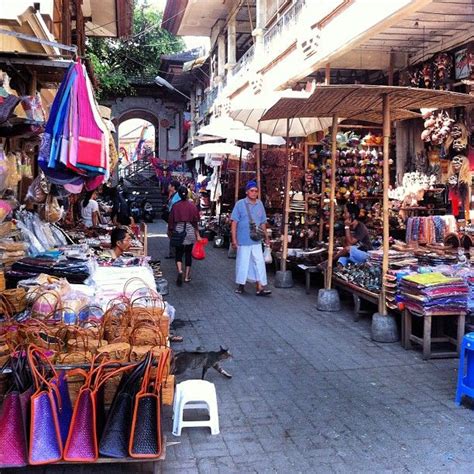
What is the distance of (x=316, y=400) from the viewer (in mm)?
4816

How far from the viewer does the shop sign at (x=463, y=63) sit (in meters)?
9.18

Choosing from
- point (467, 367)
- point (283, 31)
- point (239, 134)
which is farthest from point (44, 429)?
point (283, 31)

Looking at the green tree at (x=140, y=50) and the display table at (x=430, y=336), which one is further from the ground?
the green tree at (x=140, y=50)

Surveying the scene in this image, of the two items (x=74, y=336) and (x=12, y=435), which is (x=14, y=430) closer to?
(x=12, y=435)

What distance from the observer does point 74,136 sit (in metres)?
4.57

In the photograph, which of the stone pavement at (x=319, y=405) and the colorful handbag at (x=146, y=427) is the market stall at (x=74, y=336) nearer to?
the colorful handbag at (x=146, y=427)

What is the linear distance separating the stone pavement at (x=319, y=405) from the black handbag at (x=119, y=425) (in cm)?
40

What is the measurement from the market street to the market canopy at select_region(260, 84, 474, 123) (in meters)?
2.81

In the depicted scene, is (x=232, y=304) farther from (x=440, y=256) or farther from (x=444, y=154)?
(x=444, y=154)

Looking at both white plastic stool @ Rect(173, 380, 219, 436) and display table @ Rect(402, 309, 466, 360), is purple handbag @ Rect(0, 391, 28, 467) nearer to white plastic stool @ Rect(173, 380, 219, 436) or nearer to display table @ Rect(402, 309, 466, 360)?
white plastic stool @ Rect(173, 380, 219, 436)

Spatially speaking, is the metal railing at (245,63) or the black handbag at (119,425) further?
the metal railing at (245,63)

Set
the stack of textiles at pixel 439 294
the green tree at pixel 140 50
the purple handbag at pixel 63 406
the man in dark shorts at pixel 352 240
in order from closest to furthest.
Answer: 1. the purple handbag at pixel 63 406
2. the stack of textiles at pixel 439 294
3. the man in dark shorts at pixel 352 240
4. the green tree at pixel 140 50

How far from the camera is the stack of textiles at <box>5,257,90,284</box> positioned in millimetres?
5367

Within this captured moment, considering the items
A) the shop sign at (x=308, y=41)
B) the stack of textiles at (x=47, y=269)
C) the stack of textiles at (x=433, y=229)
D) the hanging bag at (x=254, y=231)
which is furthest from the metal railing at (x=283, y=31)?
the stack of textiles at (x=47, y=269)
